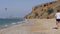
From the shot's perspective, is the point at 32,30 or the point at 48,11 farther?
the point at 48,11

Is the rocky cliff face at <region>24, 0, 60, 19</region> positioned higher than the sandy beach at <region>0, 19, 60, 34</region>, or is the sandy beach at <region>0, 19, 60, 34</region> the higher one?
the sandy beach at <region>0, 19, 60, 34</region>

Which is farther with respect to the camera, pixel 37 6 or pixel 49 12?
pixel 37 6

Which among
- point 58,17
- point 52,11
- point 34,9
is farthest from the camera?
point 34,9

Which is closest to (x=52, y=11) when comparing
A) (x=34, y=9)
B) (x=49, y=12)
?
(x=49, y=12)

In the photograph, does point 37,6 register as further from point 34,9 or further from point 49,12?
point 49,12

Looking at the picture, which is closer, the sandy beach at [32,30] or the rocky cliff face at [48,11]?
the sandy beach at [32,30]

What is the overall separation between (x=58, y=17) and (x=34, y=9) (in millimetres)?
116352

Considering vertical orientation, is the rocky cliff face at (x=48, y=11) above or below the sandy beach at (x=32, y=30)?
below

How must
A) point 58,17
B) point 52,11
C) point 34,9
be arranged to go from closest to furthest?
point 58,17 → point 52,11 → point 34,9

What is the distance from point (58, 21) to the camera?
19.8 metres

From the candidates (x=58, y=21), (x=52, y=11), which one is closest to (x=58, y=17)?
(x=58, y=21)

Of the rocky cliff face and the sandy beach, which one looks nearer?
the sandy beach

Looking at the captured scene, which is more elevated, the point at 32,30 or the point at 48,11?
the point at 32,30

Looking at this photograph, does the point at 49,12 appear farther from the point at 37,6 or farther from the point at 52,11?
the point at 37,6
